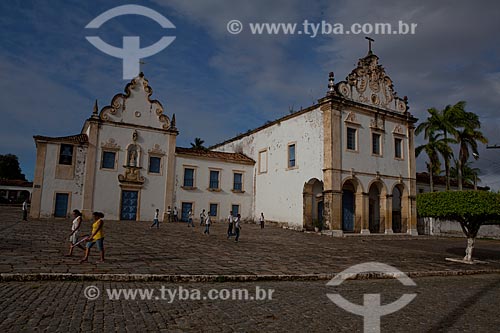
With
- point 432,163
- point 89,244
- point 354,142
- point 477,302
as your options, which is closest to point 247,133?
point 354,142

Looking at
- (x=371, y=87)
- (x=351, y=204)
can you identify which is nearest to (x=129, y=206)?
(x=351, y=204)

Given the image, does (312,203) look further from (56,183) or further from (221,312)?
(221,312)

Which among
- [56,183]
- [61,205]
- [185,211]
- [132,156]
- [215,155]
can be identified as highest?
[215,155]

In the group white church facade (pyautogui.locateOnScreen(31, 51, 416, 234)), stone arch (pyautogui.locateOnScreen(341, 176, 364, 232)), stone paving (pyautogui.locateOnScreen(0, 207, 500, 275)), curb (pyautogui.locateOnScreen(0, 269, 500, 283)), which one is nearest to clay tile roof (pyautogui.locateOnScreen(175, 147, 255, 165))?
white church facade (pyautogui.locateOnScreen(31, 51, 416, 234))

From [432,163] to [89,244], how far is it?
2764 cm

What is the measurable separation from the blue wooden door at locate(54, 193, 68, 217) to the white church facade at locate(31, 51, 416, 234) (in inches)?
2.3

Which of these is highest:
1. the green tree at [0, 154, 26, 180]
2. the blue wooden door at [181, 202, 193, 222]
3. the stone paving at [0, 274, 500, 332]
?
the green tree at [0, 154, 26, 180]

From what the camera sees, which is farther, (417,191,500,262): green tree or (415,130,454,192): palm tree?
(415,130,454,192): palm tree

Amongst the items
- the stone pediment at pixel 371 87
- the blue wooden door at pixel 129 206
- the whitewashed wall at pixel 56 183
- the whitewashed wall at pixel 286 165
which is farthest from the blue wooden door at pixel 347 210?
the whitewashed wall at pixel 56 183

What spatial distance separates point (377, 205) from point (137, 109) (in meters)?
19.1

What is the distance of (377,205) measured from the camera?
1043 inches

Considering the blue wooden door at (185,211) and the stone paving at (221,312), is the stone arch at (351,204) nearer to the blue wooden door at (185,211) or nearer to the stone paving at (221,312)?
the blue wooden door at (185,211)

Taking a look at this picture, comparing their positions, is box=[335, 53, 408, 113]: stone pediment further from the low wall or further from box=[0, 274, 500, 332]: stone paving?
box=[0, 274, 500, 332]: stone paving

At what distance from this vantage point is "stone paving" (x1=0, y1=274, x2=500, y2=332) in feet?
15.6
